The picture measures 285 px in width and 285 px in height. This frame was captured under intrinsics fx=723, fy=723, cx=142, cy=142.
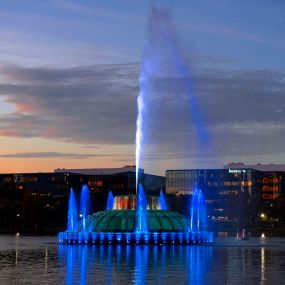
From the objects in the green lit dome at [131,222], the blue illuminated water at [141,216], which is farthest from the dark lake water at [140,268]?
the green lit dome at [131,222]

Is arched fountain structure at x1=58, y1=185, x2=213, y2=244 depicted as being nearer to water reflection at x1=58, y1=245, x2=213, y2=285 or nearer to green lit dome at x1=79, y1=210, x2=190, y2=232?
green lit dome at x1=79, y1=210, x2=190, y2=232

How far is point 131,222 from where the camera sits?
80375mm

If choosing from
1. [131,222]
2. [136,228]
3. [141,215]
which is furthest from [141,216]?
[136,228]

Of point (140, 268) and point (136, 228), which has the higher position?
point (136, 228)

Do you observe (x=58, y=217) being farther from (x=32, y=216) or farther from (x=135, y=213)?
(x=135, y=213)

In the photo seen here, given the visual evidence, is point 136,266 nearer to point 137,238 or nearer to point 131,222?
point 137,238

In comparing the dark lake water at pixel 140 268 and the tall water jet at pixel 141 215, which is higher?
the tall water jet at pixel 141 215

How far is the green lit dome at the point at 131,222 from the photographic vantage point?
3169 inches

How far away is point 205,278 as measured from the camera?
39.3 meters

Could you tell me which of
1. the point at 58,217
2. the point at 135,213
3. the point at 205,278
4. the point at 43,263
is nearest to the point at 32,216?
the point at 58,217

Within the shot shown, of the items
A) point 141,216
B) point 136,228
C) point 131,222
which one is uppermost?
point 141,216

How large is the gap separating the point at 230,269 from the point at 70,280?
467 inches

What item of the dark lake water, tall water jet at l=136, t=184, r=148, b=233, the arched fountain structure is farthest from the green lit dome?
the dark lake water

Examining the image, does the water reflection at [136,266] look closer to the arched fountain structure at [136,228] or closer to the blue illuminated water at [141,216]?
the arched fountain structure at [136,228]
